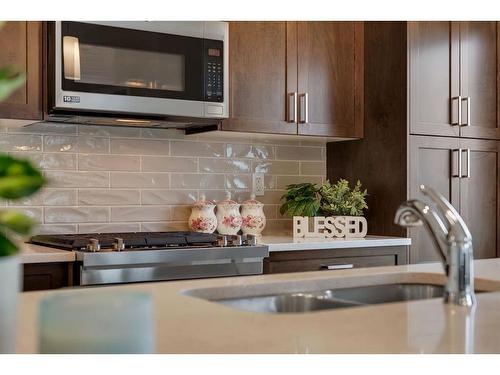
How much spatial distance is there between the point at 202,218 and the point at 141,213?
11.7 inches

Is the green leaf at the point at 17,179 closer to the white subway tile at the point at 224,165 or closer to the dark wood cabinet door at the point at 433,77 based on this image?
the white subway tile at the point at 224,165

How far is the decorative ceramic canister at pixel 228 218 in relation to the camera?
141 inches

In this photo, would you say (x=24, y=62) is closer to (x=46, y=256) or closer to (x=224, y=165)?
(x=46, y=256)

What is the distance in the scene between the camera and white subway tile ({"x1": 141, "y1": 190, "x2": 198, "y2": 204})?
3531mm

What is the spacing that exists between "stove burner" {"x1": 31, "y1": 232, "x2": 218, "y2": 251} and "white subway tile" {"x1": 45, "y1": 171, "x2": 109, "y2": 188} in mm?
266

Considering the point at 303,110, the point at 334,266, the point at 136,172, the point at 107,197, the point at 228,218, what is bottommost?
the point at 334,266

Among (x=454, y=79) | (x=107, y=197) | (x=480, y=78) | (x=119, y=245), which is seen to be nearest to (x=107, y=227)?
(x=107, y=197)

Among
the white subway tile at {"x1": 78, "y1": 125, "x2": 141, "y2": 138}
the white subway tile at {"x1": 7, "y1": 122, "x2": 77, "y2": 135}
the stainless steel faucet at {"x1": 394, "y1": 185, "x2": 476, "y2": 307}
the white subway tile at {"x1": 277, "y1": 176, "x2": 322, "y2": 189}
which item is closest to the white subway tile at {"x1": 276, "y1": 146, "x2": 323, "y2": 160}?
the white subway tile at {"x1": 277, "y1": 176, "x2": 322, "y2": 189}

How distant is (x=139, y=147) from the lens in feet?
11.5

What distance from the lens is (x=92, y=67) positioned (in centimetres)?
301

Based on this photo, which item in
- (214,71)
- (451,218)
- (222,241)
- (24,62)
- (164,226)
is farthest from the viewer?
(164,226)

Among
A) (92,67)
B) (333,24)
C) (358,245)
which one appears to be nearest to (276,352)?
(92,67)

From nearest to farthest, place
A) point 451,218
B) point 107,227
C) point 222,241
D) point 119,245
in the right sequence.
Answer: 1. point 451,218
2. point 119,245
3. point 222,241
4. point 107,227

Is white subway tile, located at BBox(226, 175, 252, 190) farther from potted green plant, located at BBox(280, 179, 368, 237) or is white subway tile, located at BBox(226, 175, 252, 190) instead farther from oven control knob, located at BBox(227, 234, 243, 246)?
oven control knob, located at BBox(227, 234, 243, 246)
